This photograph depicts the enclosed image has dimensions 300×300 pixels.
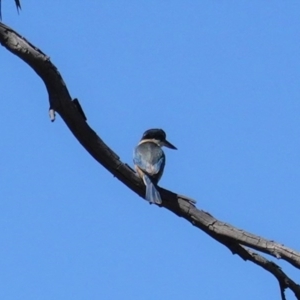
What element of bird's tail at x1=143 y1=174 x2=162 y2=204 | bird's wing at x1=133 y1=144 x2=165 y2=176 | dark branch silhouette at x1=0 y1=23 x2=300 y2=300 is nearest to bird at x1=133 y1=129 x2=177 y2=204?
bird's wing at x1=133 y1=144 x2=165 y2=176

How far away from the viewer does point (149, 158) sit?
802 cm

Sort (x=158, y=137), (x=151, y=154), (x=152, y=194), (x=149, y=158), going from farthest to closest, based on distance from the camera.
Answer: (x=158, y=137)
(x=151, y=154)
(x=149, y=158)
(x=152, y=194)

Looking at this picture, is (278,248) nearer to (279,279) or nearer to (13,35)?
(279,279)

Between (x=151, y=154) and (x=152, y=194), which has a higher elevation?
(x=151, y=154)

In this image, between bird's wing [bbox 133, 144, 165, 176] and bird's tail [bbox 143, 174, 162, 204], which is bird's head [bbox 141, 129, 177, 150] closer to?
bird's wing [bbox 133, 144, 165, 176]

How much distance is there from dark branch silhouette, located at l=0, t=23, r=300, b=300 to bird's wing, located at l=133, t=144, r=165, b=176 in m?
1.99

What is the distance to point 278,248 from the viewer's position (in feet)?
17.1

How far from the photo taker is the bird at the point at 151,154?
7459 millimetres

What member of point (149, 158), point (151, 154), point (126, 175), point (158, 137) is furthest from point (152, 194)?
point (158, 137)

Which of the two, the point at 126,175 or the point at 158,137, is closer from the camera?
the point at 126,175

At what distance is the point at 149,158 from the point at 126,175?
114 inches

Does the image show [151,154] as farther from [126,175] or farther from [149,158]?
[126,175]

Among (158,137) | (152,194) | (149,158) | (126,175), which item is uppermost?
(158,137)

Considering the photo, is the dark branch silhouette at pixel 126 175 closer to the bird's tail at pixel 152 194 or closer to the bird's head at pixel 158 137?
the bird's tail at pixel 152 194
